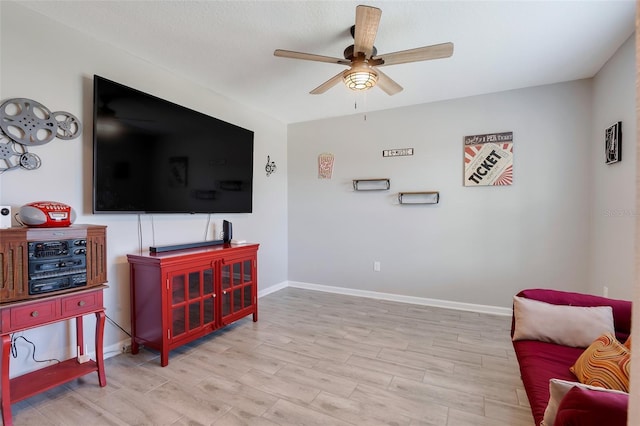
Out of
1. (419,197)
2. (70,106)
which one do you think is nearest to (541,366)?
(419,197)

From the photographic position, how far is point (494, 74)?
2.89 metres

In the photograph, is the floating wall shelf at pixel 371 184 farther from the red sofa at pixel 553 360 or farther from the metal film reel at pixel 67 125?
the metal film reel at pixel 67 125

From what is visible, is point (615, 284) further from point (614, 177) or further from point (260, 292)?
point (260, 292)

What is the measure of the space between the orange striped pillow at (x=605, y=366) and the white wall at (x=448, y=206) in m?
1.98

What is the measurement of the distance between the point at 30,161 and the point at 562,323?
3490 mm

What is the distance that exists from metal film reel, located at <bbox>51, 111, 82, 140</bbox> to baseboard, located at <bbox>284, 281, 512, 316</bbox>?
10.5 ft

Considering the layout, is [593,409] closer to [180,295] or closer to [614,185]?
[180,295]

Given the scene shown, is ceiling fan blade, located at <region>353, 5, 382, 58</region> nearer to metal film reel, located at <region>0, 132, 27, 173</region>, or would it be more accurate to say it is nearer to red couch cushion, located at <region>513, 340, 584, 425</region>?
red couch cushion, located at <region>513, 340, 584, 425</region>

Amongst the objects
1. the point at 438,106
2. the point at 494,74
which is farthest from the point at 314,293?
the point at 494,74

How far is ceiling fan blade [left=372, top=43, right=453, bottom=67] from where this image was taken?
73.5 inches

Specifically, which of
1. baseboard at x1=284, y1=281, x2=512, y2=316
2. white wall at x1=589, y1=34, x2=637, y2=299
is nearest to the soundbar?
baseboard at x1=284, y1=281, x2=512, y2=316

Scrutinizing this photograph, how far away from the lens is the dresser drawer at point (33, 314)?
1.58 metres

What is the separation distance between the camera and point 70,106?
7.01ft

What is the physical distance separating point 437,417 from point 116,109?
297 cm
